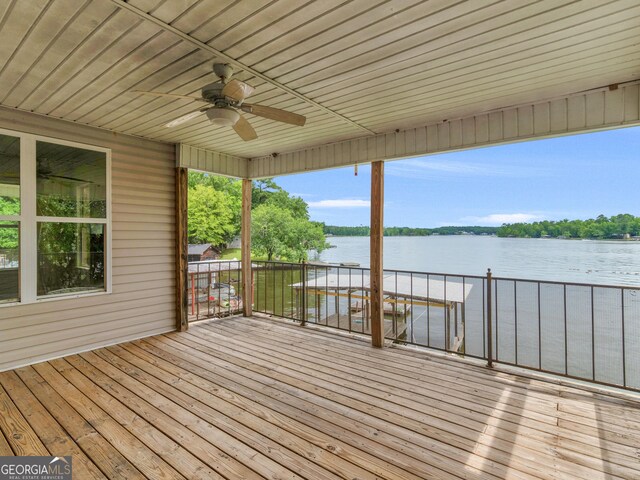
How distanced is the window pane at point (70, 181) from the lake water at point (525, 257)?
155 inches

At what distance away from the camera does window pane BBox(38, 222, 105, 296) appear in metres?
3.57

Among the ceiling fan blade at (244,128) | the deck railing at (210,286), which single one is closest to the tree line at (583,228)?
the ceiling fan blade at (244,128)

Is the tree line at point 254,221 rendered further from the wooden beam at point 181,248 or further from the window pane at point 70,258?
the window pane at point 70,258

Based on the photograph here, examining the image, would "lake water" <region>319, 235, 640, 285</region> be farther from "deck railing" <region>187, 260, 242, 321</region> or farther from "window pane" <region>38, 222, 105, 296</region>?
"window pane" <region>38, 222, 105, 296</region>

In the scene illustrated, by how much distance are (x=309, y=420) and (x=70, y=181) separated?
12.5ft

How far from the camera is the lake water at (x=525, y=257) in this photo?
5.40 meters

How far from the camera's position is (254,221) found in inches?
733

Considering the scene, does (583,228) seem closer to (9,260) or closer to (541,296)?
(541,296)

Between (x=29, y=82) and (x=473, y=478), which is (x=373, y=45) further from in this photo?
(x=29, y=82)

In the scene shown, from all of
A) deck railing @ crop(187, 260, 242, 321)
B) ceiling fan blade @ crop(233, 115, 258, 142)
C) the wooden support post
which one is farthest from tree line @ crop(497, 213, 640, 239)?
deck railing @ crop(187, 260, 242, 321)

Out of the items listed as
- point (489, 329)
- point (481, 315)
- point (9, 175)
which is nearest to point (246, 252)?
point (9, 175)

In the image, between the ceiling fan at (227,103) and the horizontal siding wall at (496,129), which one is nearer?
the ceiling fan at (227,103)

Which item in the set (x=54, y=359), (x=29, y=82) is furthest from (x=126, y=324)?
(x=29, y=82)

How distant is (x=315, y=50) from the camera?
2188 mm
